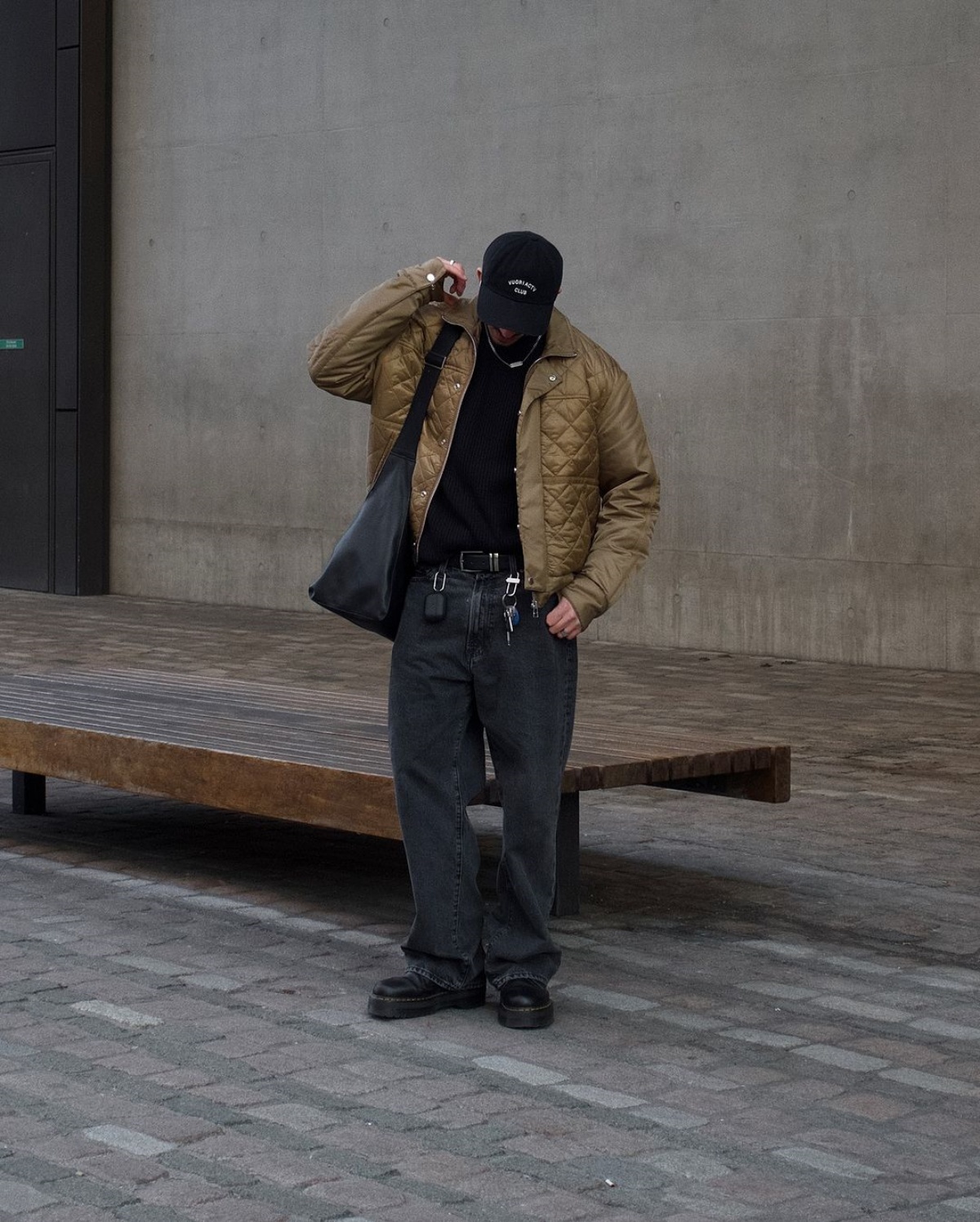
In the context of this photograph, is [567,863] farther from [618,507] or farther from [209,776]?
[618,507]

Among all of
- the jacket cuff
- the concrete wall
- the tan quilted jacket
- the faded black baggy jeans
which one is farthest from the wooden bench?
the concrete wall

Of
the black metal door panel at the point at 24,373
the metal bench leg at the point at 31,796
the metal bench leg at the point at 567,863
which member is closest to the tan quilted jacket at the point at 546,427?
the metal bench leg at the point at 567,863

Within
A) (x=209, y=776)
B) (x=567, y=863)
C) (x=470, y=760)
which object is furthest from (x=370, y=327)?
(x=567, y=863)

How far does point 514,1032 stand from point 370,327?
5.38 ft

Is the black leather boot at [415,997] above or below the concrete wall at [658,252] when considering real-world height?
below

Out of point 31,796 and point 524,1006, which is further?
point 31,796

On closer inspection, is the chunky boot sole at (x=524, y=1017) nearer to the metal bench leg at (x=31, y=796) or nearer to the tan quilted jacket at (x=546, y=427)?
the tan quilted jacket at (x=546, y=427)

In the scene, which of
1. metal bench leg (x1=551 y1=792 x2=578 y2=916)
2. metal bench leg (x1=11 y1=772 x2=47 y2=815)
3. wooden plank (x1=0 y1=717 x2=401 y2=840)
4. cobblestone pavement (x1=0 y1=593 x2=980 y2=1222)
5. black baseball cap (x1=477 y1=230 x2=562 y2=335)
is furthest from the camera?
metal bench leg (x1=11 y1=772 x2=47 y2=815)

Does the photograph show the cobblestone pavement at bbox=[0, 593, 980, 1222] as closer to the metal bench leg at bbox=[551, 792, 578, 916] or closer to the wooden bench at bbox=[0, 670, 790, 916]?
the metal bench leg at bbox=[551, 792, 578, 916]

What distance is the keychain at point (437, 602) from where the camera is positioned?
4715 millimetres

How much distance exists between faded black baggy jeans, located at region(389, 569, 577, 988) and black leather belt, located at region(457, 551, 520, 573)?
0.02 meters

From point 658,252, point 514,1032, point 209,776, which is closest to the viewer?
point 514,1032

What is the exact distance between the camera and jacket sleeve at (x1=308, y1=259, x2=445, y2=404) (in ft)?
15.6

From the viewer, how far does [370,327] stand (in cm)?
477
